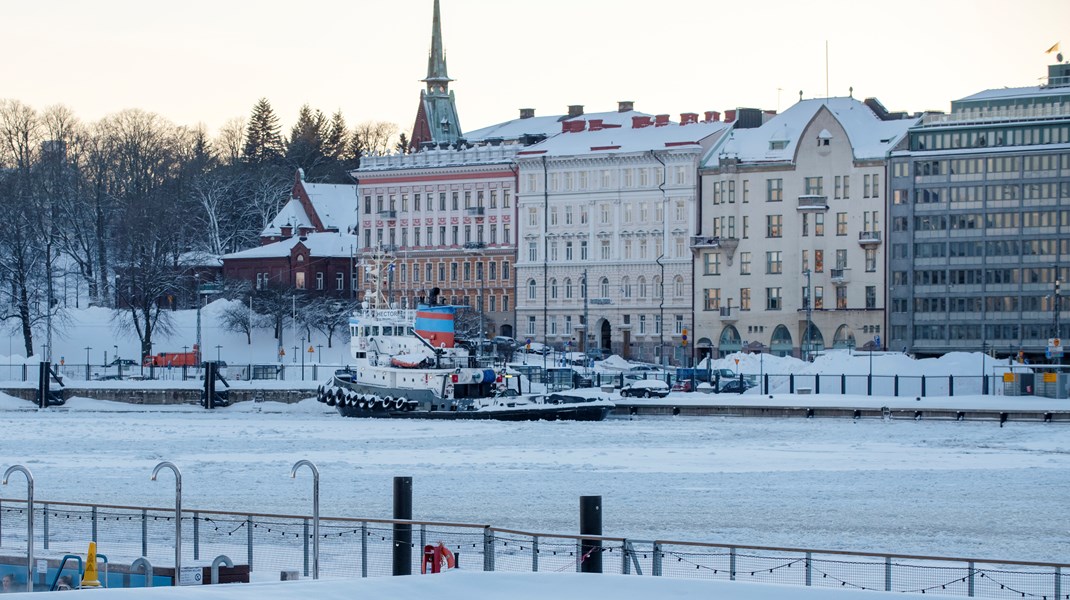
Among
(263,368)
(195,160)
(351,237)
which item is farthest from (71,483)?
(195,160)

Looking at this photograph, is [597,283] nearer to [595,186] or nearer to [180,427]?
[595,186]

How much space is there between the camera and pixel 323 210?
444ft

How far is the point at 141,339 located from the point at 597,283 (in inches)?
1113

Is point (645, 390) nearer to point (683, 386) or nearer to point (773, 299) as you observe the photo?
point (683, 386)

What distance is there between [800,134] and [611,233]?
47.1 feet

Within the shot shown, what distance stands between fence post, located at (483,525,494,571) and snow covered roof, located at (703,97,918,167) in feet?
265

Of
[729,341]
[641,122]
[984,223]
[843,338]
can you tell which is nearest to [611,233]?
[641,122]

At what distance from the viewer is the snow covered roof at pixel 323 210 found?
5173 inches

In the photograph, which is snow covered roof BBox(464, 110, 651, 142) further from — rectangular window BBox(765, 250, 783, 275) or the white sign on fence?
the white sign on fence

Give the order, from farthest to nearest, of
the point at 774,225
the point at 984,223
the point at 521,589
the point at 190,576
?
the point at 774,225 < the point at 984,223 < the point at 190,576 < the point at 521,589

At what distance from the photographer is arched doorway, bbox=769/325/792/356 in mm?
106250

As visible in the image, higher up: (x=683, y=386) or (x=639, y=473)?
(x=683, y=386)

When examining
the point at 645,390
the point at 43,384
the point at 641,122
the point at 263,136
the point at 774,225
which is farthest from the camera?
the point at 263,136

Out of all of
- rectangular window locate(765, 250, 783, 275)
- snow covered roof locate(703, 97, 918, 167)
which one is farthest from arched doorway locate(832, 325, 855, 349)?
snow covered roof locate(703, 97, 918, 167)
